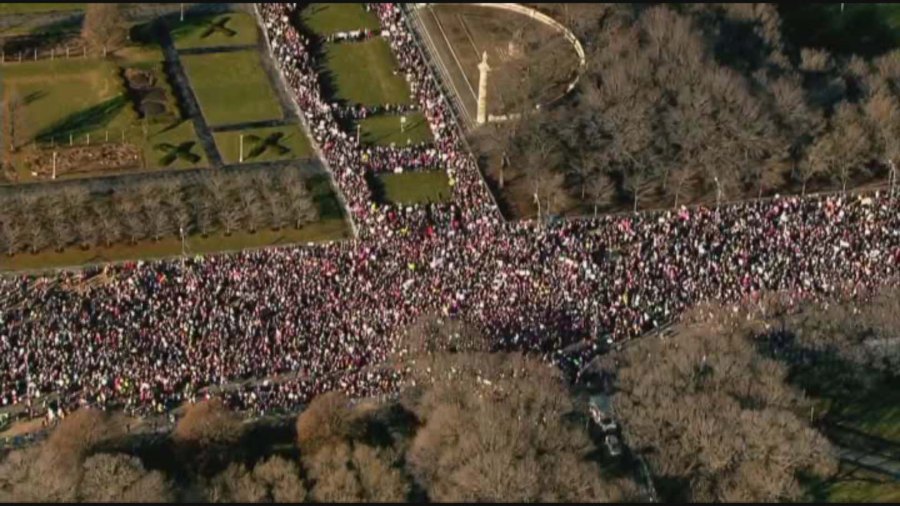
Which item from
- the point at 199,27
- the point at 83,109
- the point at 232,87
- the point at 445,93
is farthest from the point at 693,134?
the point at 83,109

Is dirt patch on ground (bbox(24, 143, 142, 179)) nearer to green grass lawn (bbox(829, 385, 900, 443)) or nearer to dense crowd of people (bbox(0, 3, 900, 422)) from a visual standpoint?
dense crowd of people (bbox(0, 3, 900, 422))

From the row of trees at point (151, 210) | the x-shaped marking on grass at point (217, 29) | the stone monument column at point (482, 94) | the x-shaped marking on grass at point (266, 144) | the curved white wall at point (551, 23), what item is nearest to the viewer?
the row of trees at point (151, 210)

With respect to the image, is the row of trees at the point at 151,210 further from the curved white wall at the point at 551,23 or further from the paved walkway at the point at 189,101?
the curved white wall at the point at 551,23

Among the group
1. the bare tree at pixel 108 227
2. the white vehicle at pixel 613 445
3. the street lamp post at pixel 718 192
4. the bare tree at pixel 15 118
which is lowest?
the bare tree at pixel 15 118

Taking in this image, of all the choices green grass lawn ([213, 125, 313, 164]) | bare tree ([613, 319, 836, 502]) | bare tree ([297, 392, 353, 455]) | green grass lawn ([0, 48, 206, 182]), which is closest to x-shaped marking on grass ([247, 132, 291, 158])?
green grass lawn ([213, 125, 313, 164])

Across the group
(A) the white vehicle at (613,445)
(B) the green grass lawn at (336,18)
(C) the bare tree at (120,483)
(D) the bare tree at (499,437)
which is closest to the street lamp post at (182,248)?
(D) the bare tree at (499,437)

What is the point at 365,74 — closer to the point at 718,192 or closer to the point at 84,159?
the point at 84,159

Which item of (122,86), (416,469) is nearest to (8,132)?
(122,86)
